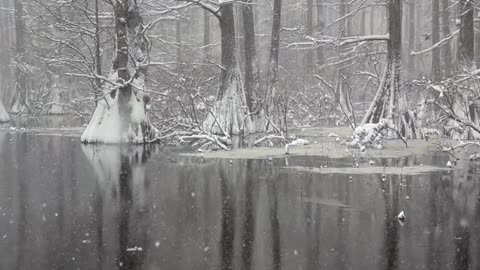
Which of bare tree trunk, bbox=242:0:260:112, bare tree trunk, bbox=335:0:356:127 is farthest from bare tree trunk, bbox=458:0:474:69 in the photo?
bare tree trunk, bbox=242:0:260:112

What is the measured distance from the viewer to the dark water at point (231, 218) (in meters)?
5.77

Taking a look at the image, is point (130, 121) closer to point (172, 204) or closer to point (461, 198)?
point (172, 204)

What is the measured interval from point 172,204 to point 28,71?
3205cm

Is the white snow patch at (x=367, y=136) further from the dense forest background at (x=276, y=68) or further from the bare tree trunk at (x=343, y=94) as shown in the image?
the bare tree trunk at (x=343, y=94)

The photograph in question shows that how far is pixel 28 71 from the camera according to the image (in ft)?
123

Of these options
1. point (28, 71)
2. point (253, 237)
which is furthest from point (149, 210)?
point (28, 71)

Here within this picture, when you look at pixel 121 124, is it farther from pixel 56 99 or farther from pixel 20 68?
pixel 56 99

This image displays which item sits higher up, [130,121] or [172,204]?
[130,121]

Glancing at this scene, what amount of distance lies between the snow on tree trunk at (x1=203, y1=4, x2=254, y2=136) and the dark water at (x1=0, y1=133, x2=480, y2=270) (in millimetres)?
6956

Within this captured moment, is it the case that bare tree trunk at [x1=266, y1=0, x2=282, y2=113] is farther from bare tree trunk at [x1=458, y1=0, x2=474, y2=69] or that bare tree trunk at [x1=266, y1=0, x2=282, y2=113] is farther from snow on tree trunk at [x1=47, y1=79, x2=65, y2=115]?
snow on tree trunk at [x1=47, y1=79, x2=65, y2=115]

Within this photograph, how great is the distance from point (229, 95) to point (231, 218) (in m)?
12.5

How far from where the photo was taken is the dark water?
5768 mm

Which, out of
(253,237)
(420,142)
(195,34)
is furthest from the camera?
(195,34)

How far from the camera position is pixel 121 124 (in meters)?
18.0
